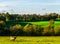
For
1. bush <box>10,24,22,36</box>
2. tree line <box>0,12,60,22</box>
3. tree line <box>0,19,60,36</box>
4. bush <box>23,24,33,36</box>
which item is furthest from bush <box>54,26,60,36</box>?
bush <box>10,24,22,36</box>

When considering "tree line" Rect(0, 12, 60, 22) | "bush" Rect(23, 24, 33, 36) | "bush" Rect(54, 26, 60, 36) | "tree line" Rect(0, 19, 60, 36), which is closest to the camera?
"bush" Rect(23, 24, 33, 36)

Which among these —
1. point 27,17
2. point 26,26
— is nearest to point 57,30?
point 26,26

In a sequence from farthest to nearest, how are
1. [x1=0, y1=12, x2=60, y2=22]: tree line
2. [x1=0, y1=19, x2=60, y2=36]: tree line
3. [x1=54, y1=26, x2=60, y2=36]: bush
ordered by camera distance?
[x1=0, y1=12, x2=60, y2=22]: tree line < [x1=54, y1=26, x2=60, y2=36]: bush < [x1=0, y1=19, x2=60, y2=36]: tree line

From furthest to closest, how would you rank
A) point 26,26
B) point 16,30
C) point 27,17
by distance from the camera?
point 27,17
point 26,26
point 16,30

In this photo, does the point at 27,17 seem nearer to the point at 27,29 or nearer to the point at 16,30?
the point at 27,29

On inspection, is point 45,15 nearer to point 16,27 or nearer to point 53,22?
point 53,22

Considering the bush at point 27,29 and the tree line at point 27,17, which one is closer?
the bush at point 27,29

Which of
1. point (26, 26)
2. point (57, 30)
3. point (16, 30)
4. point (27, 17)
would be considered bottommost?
point (57, 30)

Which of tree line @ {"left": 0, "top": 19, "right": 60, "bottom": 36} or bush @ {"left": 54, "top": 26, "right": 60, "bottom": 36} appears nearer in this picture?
tree line @ {"left": 0, "top": 19, "right": 60, "bottom": 36}

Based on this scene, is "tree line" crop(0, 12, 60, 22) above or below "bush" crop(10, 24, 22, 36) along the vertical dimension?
above

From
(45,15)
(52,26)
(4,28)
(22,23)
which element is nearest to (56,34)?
(52,26)

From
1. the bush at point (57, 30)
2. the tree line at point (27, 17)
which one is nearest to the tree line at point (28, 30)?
the bush at point (57, 30)

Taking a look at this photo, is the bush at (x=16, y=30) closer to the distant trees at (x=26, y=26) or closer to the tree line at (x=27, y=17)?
the distant trees at (x=26, y=26)

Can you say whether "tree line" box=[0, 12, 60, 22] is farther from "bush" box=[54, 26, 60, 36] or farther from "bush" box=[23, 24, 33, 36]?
"bush" box=[54, 26, 60, 36]
